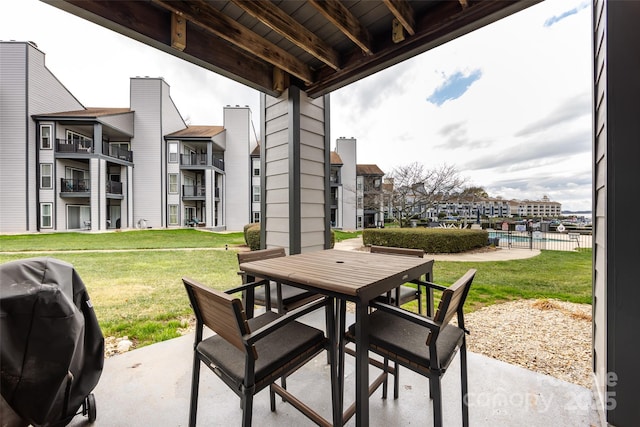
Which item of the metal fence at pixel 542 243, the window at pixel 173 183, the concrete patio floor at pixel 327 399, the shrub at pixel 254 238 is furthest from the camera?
the window at pixel 173 183

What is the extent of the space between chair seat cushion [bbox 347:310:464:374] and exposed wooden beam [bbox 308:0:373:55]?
2054 mm

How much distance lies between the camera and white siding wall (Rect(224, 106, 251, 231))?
17.5m

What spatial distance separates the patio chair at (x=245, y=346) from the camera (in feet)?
3.38

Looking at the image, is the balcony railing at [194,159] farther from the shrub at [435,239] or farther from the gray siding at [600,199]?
the gray siding at [600,199]

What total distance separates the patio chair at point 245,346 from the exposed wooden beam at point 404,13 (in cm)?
196

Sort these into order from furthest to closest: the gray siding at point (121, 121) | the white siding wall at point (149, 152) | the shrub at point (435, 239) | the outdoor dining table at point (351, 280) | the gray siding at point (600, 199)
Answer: the white siding wall at point (149, 152) < the gray siding at point (121, 121) < the shrub at point (435, 239) < the gray siding at point (600, 199) < the outdoor dining table at point (351, 280)

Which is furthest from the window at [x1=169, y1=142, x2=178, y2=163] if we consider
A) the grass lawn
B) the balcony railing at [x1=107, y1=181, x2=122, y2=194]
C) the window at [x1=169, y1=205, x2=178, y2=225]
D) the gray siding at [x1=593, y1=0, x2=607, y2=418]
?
the gray siding at [x1=593, y1=0, x2=607, y2=418]

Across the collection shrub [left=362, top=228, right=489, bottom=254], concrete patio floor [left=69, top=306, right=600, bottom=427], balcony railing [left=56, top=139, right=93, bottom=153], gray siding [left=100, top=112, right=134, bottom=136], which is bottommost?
concrete patio floor [left=69, top=306, right=600, bottom=427]

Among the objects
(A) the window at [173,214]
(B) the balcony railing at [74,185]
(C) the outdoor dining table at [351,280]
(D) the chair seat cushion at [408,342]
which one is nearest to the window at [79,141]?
(B) the balcony railing at [74,185]

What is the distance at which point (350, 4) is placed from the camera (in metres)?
1.84

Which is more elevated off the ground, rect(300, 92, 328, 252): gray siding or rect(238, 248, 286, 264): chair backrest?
rect(300, 92, 328, 252): gray siding

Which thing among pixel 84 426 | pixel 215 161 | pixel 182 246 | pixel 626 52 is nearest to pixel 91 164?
pixel 215 161

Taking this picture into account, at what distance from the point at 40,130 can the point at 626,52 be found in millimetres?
18968

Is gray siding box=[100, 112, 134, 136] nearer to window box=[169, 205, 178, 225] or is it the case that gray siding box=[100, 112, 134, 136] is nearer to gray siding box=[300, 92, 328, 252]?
window box=[169, 205, 178, 225]
